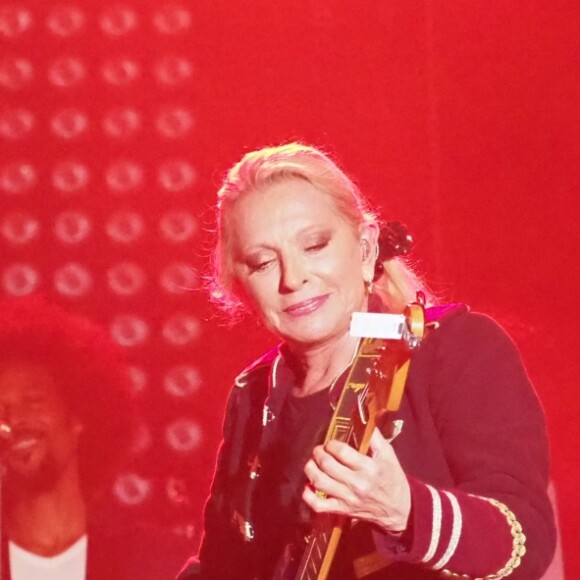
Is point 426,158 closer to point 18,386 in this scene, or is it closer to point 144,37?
point 144,37

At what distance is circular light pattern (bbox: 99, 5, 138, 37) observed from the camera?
2609 millimetres

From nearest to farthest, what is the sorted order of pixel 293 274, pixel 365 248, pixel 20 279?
pixel 293 274 → pixel 365 248 → pixel 20 279

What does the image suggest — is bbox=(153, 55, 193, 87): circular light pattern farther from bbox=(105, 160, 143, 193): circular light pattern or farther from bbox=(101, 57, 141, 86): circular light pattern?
bbox=(105, 160, 143, 193): circular light pattern

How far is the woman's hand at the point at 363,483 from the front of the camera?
43.2 inches

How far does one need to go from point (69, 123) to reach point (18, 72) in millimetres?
187

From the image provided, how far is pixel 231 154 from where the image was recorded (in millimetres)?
2617

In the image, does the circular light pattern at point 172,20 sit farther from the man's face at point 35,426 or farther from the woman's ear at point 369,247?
the woman's ear at point 369,247

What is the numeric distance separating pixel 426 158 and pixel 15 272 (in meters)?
1.11

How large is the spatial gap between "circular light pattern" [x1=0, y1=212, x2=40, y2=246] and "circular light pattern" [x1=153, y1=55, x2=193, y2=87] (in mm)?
495

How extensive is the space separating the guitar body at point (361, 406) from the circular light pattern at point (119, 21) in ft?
5.05

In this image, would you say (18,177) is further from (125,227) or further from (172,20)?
(172,20)

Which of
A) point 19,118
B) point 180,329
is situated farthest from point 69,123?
point 180,329

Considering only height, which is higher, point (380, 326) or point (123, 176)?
point (123, 176)

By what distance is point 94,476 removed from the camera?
263cm
